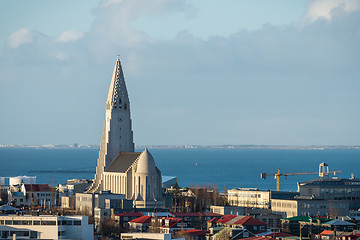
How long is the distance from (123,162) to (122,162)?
0.95 feet

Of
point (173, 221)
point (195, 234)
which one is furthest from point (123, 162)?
point (195, 234)

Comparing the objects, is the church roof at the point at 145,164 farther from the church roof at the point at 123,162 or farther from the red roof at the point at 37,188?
the red roof at the point at 37,188

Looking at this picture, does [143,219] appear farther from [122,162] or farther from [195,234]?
[122,162]

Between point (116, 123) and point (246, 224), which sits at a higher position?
point (116, 123)

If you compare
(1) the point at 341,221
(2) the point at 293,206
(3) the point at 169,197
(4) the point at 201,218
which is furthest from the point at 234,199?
(1) the point at 341,221

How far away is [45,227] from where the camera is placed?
90.4 meters

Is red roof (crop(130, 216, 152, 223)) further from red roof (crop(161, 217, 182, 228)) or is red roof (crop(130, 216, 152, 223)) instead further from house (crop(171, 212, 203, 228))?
red roof (crop(161, 217, 182, 228))

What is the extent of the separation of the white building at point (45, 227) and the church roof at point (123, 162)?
6256 centimetres

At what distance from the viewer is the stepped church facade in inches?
5925

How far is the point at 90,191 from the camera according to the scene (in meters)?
159

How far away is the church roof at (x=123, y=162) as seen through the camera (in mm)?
157125

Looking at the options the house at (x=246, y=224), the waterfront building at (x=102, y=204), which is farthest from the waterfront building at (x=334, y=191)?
the house at (x=246, y=224)

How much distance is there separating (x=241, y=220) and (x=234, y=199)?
157 feet

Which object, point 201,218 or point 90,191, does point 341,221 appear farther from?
point 90,191
